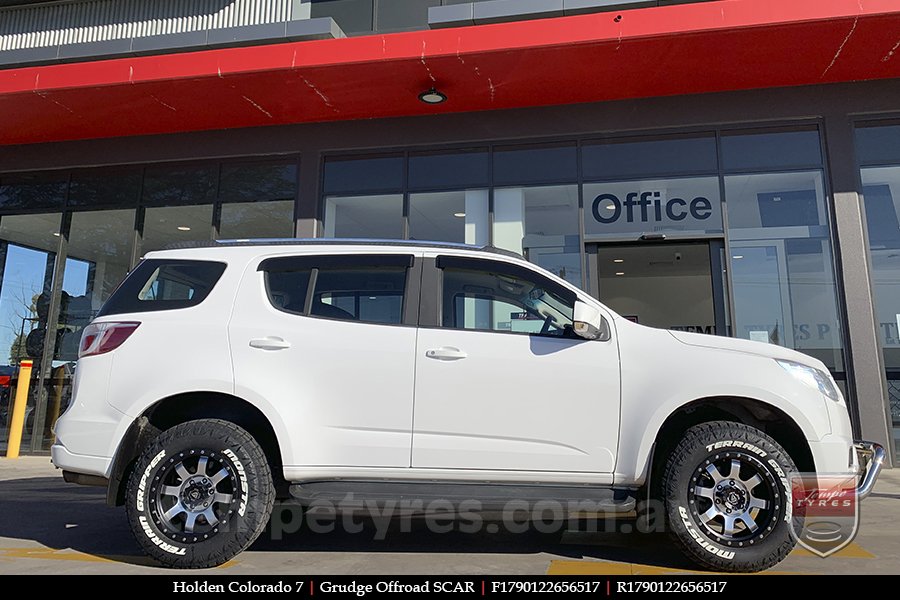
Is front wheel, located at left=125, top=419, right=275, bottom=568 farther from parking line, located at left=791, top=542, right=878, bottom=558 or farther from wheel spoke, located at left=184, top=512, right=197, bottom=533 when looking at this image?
parking line, located at left=791, top=542, right=878, bottom=558

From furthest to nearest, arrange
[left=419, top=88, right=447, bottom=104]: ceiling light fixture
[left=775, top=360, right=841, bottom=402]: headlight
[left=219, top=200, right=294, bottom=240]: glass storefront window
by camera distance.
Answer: [left=219, top=200, right=294, bottom=240]: glass storefront window → [left=419, top=88, right=447, bottom=104]: ceiling light fixture → [left=775, top=360, right=841, bottom=402]: headlight

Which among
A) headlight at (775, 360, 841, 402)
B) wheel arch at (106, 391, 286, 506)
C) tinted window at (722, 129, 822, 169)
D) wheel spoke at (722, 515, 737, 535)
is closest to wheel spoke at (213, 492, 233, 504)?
wheel arch at (106, 391, 286, 506)

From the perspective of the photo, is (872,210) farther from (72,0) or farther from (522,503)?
(72,0)

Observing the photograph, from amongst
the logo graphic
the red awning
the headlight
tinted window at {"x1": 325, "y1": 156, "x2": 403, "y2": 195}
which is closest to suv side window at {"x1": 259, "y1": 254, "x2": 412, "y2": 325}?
the headlight

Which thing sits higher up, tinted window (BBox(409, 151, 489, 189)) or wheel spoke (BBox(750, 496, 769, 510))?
tinted window (BBox(409, 151, 489, 189))

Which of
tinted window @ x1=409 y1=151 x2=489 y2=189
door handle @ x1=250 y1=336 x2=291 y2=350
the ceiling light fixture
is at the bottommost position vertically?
door handle @ x1=250 y1=336 x2=291 y2=350

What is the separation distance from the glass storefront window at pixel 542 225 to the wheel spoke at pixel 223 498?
6.04 m

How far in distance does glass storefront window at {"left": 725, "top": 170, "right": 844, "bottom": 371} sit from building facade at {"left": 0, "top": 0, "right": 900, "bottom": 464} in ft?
0.08

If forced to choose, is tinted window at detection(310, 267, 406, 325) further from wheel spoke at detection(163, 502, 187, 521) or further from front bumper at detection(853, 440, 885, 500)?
front bumper at detection(853, 440, 885, 500)

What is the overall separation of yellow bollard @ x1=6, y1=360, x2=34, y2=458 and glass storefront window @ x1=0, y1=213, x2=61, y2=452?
→ 25cm

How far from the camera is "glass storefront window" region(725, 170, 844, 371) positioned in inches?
330

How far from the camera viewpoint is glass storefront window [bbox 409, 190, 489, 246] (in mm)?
9539
